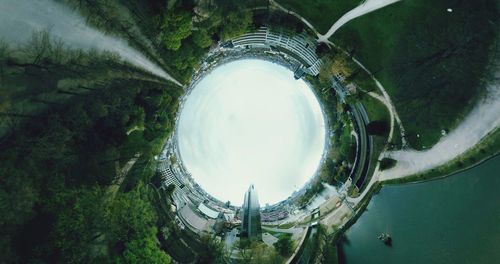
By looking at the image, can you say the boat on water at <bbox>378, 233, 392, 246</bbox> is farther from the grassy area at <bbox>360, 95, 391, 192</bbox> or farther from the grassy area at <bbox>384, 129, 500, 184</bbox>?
the grassy area at <bbox>384, 129, 500, 184</bbox>

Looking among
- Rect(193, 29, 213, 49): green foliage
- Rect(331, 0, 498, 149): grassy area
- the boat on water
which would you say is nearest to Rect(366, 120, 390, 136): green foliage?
Rect(331, 0, 498, 149): grassy area

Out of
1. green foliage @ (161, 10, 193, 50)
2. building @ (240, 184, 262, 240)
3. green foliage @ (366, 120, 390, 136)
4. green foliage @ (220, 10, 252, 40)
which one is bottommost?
building @ (240, 184, 262, 240)

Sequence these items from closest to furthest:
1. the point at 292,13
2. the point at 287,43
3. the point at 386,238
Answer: the point at 292,13 < the point at 386,238 < the point at 287,43

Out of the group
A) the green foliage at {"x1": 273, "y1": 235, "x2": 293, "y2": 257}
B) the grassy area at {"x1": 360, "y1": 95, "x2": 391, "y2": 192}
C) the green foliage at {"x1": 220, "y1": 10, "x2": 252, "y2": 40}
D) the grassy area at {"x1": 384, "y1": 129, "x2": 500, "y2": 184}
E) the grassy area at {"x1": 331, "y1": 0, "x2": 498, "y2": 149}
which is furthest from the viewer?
the grassy area at {"x1": 360, "y1": 95, "x2": 391, "y2": 192}

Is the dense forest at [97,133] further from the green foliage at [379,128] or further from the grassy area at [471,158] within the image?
the grassy area at [471,158]

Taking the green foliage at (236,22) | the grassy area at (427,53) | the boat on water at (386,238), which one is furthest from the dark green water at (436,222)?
the green foliage at (236,22)

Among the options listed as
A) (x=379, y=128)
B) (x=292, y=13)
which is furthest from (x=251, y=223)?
(x=292, y=13)

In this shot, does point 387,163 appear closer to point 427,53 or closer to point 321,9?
point 427,53
